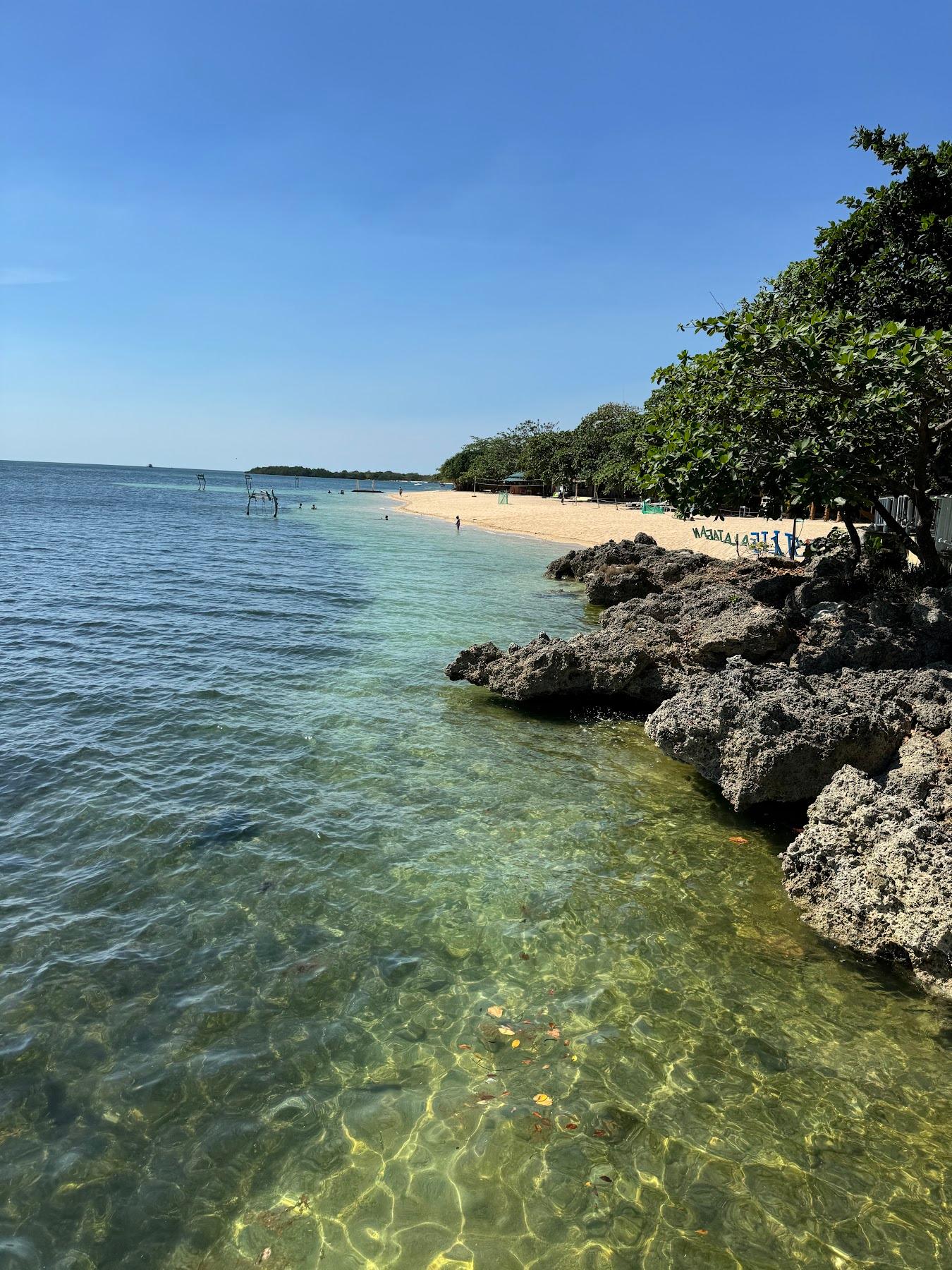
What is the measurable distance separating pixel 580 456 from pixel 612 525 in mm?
39373

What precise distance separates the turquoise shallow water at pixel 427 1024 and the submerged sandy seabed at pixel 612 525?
2293 centimetres

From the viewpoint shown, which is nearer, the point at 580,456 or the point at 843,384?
the point at 843,384

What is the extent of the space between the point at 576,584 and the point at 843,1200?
27116 millimetres

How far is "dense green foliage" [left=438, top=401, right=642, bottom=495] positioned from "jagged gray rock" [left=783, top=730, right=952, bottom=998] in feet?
190

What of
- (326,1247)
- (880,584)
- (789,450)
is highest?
(789,450)

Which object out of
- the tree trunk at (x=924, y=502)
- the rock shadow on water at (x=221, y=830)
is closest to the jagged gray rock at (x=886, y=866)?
the tree trunk at (x=924, y=502)

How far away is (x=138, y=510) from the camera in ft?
231

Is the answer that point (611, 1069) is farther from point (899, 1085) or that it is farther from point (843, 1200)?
point (899, 1085)

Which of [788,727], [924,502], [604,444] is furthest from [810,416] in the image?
[604,444]

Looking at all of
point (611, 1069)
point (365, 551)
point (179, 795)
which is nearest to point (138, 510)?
point (365, 551)

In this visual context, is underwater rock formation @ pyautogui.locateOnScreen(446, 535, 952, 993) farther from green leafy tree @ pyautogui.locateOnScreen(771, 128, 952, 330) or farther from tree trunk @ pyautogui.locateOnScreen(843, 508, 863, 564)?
green leafy tree @ pyautogui.locateOnScreen(771, 128, 952, 330)

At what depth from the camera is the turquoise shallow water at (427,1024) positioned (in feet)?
12.5

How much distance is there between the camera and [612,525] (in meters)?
53.8

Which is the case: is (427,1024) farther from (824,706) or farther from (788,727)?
(824,706)
